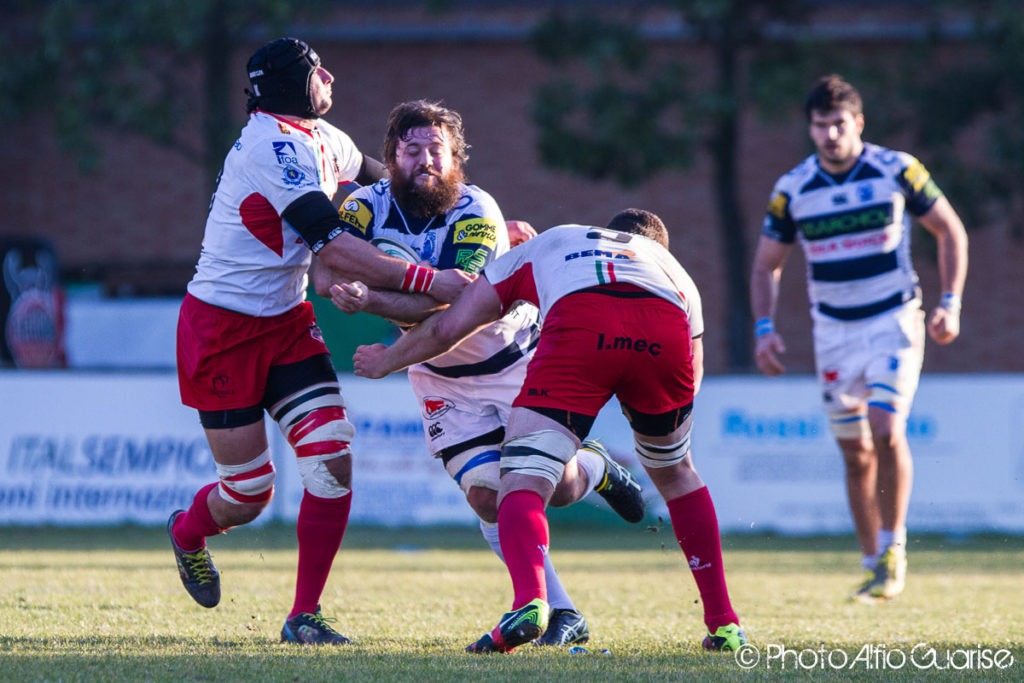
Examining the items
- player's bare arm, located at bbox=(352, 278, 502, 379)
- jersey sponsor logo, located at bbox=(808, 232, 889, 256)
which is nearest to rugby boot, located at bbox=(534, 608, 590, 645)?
player's bare arm, located at bbox=(352, 278, 502, 379)

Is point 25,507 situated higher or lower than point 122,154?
lower

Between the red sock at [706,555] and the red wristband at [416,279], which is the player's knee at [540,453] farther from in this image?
the red wristband at [416,279]

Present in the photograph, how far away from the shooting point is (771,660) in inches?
183

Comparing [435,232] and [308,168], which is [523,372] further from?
[308,168]

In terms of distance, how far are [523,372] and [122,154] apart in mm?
17279

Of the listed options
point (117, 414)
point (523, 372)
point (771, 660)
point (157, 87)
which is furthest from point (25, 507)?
point (157, 87)

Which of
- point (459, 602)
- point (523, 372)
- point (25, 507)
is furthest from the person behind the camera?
point (25, 507)

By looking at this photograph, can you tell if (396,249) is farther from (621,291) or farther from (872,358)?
(872,358)

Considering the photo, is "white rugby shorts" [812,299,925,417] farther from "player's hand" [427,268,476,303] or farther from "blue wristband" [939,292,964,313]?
"player's hand" [427,268,476,303]

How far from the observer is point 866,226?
7.26 meters

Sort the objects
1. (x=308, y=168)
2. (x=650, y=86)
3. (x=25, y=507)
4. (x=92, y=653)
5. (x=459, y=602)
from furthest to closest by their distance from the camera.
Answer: (x=650, y=86), (x=25, y=507), (x=459, y=602), (x=308, y=168), (x=92, y=653)

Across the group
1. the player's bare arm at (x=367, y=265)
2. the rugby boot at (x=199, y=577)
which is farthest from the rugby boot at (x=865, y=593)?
the rugby boot at (x=199, y=577)

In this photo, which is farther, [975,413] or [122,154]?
[122,154]

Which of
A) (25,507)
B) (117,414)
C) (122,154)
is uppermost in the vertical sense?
(122,154)
